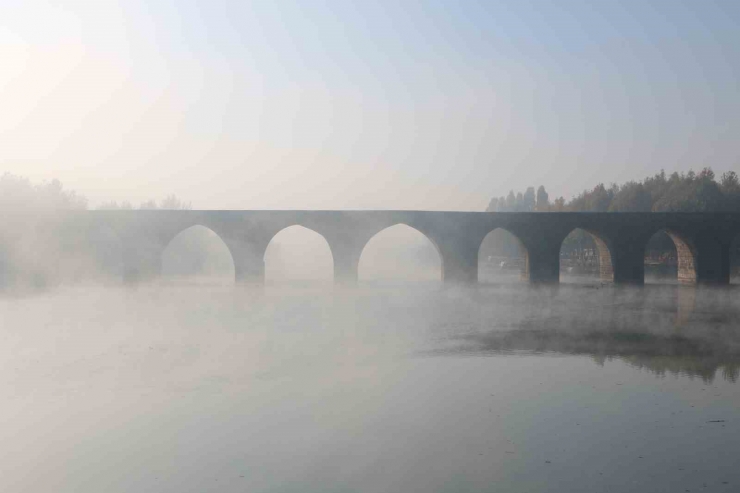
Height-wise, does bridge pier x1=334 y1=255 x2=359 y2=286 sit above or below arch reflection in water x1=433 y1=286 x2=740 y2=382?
above

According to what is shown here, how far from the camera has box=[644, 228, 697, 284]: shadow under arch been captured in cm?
3456

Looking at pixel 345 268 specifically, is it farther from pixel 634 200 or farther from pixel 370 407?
pixel 634 200

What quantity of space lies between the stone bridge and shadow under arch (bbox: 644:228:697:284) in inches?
13.9

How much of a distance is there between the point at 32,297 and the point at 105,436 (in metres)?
19.3

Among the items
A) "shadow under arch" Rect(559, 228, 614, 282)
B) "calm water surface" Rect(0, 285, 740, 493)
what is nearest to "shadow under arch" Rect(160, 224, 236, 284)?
"shadow under arch" Rect(559, 228, 614, 282)

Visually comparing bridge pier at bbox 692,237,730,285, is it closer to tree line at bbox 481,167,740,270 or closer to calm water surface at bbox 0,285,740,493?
tree line at bbox 481,167,740,270

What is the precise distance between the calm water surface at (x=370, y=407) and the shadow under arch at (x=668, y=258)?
2100 cm

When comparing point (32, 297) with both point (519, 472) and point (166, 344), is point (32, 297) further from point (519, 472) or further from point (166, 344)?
point (519, 472)

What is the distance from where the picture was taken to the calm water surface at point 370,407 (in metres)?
5.69

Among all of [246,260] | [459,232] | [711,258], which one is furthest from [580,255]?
[246,260]

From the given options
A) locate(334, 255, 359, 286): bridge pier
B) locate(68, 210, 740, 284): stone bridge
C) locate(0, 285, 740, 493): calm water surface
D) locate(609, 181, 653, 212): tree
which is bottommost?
locate(0, 285, 740, 493): calm water surface

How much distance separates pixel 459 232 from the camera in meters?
33.6

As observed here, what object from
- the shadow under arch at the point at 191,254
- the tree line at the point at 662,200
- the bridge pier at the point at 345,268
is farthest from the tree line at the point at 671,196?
the shadow under arch at the point at 191,254

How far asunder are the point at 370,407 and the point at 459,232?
26.3 meters
